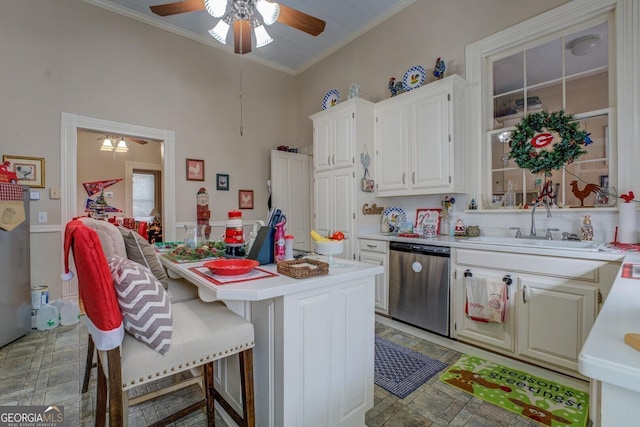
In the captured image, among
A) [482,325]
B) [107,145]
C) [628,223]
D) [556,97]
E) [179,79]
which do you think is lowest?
[482,325]

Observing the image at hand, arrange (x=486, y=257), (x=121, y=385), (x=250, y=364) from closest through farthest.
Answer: (x=121, y=385) → (x=250, y=364) → (x=486, y=257)

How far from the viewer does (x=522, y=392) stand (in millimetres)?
1906

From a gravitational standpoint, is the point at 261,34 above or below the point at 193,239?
above

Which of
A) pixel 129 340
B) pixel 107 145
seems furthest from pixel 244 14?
pixel 107 145

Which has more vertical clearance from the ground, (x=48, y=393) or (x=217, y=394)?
(x=217, y=394)

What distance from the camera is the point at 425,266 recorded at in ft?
8.66

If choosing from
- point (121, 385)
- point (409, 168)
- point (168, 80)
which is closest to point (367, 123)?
point (409, 168)

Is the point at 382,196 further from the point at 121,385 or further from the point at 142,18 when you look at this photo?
the point at 142,18

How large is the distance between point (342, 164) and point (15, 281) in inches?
132

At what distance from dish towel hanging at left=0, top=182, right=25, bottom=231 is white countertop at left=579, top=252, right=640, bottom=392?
374 cm

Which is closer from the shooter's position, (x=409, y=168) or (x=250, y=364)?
(x=250, y=364)

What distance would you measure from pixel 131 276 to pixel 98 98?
3.41 m

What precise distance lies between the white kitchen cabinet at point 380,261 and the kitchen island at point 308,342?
1446 millimetres

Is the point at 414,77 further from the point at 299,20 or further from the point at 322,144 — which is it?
the point at 299,20
